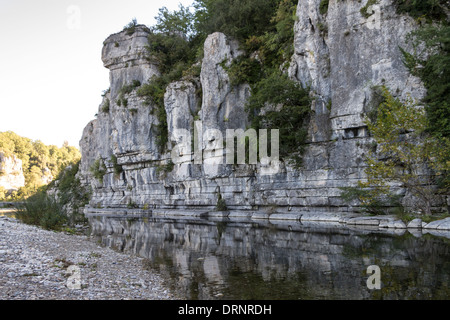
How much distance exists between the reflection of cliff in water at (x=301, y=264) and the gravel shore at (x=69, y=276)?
0.95 metres

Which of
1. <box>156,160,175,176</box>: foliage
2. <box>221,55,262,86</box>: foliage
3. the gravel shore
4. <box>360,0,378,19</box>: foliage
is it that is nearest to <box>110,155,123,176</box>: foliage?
<box>156,160,175,176</box>: foliage

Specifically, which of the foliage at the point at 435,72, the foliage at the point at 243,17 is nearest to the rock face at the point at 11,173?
the foliage at the point at 243,17

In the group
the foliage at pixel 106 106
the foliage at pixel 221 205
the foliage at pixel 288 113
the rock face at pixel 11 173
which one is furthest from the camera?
the rock face at pixel 11 173

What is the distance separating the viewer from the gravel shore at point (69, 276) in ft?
24.0

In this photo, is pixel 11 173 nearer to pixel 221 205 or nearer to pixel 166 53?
pixel 166 53

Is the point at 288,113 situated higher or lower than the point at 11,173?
higher

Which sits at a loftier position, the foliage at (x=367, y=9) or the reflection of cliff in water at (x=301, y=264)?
the foliage at (x=367, y=9)

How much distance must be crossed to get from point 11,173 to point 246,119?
8417 cm

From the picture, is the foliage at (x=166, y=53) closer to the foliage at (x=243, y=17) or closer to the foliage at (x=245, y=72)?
the foliage at (x=243, y=17)

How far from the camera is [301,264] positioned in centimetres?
1137

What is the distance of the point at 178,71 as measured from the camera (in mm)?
43188

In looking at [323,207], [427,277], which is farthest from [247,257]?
[323,207]

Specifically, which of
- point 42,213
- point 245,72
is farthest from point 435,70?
point 42,213

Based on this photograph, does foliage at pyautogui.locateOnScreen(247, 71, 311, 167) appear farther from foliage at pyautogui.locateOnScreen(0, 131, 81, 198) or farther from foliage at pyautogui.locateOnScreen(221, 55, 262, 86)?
foliage at pyautogui.locateOnScreen(0, 131, 81, 198)
